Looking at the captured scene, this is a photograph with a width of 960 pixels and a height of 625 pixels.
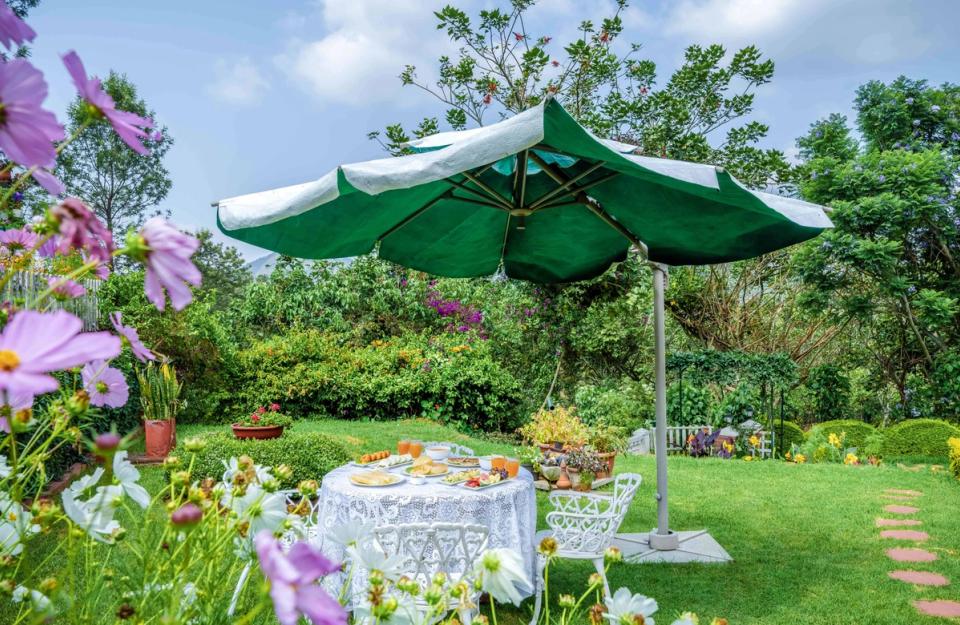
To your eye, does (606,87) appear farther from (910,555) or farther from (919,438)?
(910,555)

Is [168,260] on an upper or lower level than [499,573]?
upper

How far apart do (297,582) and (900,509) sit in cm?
681

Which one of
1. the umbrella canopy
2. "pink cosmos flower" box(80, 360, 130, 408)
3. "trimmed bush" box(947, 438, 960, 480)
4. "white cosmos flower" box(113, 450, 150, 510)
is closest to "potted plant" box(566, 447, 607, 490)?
the umbrella canopy

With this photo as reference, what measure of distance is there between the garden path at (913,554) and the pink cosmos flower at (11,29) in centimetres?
440

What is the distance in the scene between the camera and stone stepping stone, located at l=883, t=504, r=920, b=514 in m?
5.72

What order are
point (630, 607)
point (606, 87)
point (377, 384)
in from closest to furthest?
point (630, 607)
point (377, 384)
point (606, 87)

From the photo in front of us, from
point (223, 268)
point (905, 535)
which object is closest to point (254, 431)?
point (905, 535)

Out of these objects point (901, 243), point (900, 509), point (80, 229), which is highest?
point (901, 243)

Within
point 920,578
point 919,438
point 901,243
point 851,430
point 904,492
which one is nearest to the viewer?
point 920,578

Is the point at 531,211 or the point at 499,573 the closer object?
the point at 499,573

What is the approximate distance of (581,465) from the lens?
6656 millimetres

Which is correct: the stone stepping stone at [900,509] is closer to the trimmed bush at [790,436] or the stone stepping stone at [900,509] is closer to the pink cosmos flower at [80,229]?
the trimmed bush at [790,436]

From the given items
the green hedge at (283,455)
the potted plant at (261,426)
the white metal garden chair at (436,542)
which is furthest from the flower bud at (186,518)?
the potted plant at (261,426)

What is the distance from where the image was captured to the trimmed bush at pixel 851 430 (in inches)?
353
